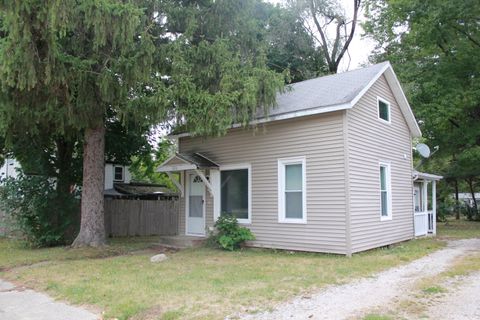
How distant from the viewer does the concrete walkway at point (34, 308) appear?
232 inches

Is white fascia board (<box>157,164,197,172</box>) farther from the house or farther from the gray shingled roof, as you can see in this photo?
the gray shingled roof

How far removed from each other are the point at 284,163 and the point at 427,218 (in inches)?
302

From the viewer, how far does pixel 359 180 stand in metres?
10.9

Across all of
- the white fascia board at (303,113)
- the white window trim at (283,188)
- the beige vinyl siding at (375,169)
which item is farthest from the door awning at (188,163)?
the beige vinyl siding at (375,169)

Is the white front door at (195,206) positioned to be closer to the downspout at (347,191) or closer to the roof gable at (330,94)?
the roof gable at (330,94)

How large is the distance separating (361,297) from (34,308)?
4.95m

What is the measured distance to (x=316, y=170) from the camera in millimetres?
10883

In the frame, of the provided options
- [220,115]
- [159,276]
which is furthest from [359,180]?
[159,276]

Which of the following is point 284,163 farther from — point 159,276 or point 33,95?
point 33,95

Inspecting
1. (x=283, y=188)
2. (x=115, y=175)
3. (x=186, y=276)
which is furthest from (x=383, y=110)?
(x=115, y=175)

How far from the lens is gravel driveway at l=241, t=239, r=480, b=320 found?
18.2 feet

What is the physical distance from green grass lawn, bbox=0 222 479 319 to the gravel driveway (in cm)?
30

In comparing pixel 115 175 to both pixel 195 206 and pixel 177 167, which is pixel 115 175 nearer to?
Answer: pixel 195 206

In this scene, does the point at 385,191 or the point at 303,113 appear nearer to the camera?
the point at 303,113
